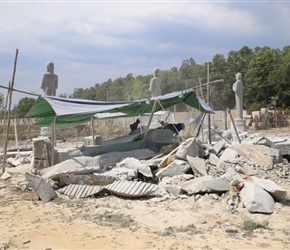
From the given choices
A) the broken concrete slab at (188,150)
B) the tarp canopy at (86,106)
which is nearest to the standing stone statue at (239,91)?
the tarp canopy at (86,106)

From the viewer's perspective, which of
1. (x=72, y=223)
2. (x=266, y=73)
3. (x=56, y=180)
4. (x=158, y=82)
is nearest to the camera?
(x=72, y=223)

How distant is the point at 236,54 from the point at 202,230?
3524cm

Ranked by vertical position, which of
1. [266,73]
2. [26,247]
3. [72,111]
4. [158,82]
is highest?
[266,73]

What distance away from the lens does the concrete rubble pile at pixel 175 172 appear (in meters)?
5.66

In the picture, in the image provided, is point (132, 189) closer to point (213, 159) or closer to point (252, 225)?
point (252, 225)

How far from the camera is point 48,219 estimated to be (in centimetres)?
502

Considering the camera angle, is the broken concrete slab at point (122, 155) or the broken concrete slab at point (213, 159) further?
the broken concrete slab at point (122, 155)

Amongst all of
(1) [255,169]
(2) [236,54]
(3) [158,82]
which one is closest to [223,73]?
(2) [236,54]

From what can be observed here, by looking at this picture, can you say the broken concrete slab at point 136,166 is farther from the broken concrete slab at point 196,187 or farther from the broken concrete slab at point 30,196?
the broken concrete slab at point 30,196

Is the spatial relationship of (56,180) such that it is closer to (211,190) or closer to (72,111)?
(72,111)

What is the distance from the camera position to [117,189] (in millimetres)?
6117

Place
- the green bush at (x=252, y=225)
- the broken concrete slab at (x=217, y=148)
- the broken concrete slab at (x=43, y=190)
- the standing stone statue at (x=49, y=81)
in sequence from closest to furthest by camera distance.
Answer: the green bush at (x=252, y=225) < the broken concrete slab at (x=43, y=190) < the broken concrete slab at (x=217, y=148) < the standing stone statue at (x=49, y=81)

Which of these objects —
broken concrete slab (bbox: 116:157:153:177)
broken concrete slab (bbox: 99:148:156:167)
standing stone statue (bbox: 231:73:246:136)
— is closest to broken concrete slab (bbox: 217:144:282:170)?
broken concrete slab (bbox: 116:157:153:177)

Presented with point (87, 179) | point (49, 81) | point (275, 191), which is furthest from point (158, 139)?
point (49, 81)
